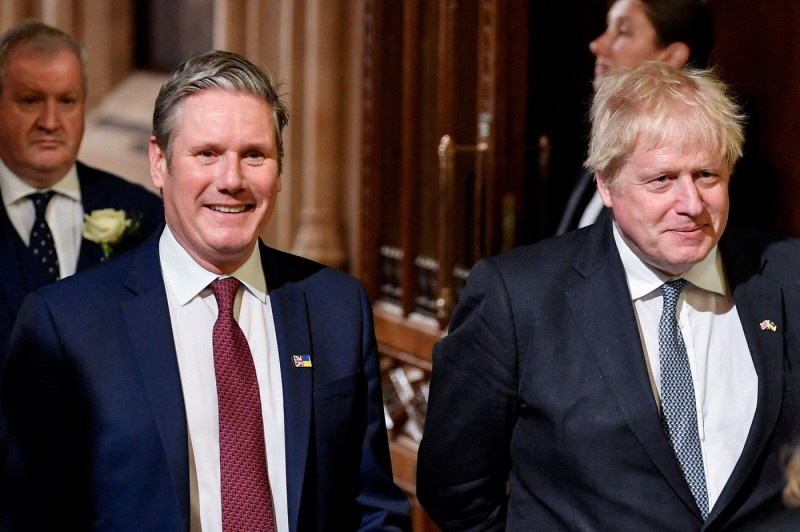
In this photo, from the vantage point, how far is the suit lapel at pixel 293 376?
2.04 m

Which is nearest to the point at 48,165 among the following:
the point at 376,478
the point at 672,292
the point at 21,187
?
the point at 21,187

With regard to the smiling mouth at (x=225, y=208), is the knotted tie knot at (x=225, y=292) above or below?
below

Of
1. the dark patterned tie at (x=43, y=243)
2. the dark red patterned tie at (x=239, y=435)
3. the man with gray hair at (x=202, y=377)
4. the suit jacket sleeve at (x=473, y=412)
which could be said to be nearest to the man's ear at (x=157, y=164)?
the man with gray hair at (x=202, y=377)

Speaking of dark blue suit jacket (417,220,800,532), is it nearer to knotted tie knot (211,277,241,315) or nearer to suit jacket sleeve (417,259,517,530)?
suit jacket sleeve (417,259,517,530)

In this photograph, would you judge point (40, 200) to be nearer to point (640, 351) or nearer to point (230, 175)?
point (230, 175)

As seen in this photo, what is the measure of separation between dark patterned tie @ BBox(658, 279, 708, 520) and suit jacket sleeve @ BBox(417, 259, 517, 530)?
0.93ft

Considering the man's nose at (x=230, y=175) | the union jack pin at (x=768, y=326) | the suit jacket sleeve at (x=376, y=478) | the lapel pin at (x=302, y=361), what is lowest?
the suit jacket sleeve at (x=376, y=478)

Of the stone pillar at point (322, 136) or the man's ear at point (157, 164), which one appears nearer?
the man's ear at point (157, 164)

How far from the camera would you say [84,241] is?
10.6ft

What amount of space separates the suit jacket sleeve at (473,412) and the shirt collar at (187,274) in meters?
0.41

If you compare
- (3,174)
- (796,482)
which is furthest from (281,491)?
(3,174)

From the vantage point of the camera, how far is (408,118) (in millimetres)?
4566

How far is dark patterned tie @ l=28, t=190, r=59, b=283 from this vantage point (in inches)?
122

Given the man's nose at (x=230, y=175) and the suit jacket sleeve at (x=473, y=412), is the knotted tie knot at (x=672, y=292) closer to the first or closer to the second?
the suit jacket sleeve at (x=473, y=412)
